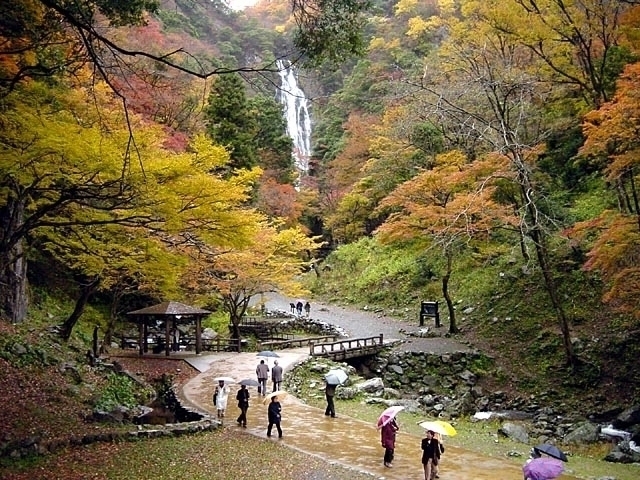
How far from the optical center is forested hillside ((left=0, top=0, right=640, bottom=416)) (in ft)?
30.6

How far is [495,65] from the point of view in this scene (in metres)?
17.9

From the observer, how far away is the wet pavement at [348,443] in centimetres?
914

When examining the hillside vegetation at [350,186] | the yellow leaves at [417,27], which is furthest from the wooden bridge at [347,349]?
the yellow leaves at [417,27]

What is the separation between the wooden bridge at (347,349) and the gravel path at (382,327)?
38.9 inches

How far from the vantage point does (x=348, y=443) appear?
10.9 meters

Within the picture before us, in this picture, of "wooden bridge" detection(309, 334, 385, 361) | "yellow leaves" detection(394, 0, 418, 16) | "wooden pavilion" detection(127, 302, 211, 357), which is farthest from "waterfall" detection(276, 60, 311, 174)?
"wooden pavilion" detection(127, 302, 211, 357)

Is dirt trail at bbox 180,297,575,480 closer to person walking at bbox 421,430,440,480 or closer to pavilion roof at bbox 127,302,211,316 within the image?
person walking at bbox 421,430,440,480

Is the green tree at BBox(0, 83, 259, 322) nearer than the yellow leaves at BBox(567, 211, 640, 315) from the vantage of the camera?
Yes

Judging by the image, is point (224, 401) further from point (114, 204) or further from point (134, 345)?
point (134, 345)

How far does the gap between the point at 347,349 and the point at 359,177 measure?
20.6 m

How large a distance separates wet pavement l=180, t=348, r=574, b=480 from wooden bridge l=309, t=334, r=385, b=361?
3.88 m

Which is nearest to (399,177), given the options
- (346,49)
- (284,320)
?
(284,320)

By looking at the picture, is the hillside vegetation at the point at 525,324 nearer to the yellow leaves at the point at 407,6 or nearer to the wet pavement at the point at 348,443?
the wet pavement at the point at 348,443

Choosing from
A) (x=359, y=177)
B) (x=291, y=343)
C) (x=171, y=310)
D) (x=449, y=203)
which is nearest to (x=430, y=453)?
(x=449, y=203)
